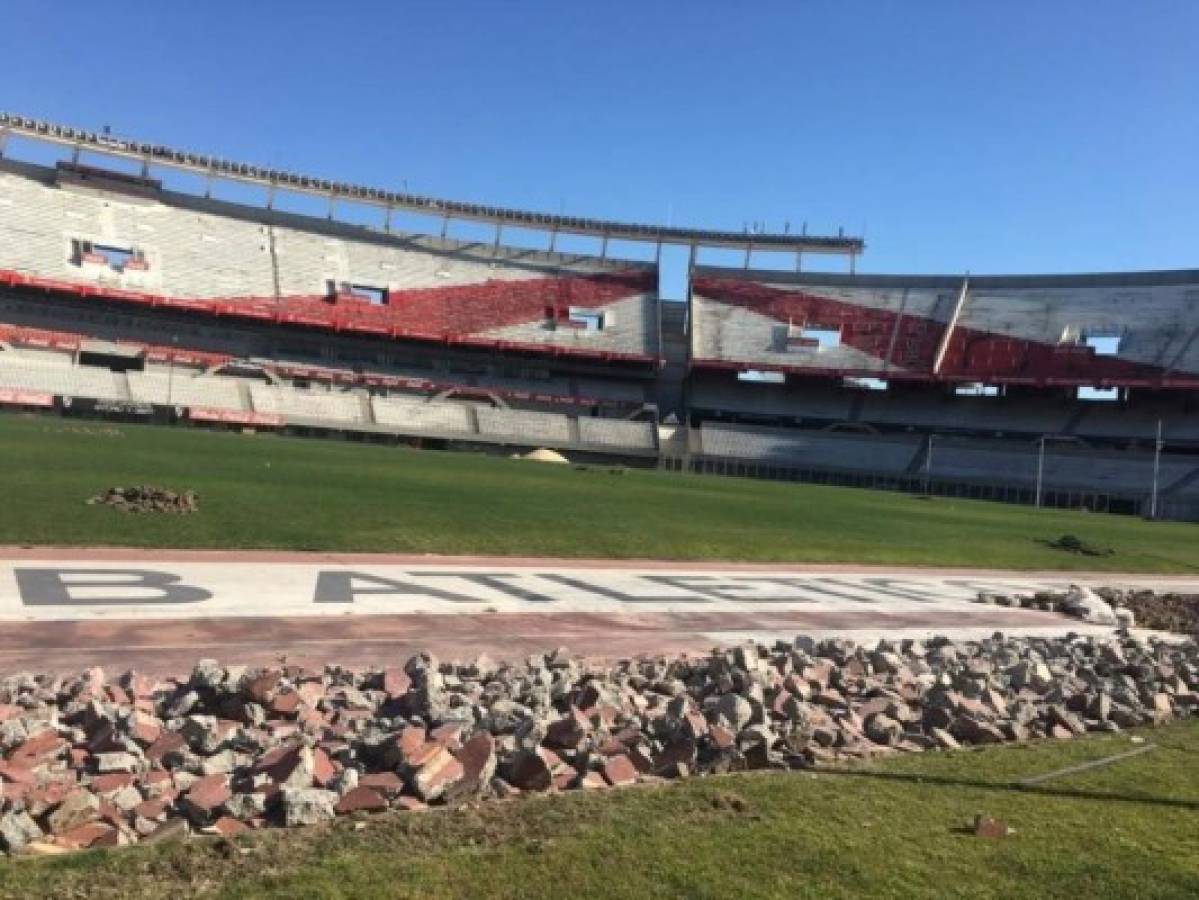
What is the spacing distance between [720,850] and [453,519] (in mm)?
16639

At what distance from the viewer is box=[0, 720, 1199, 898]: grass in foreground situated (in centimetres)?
386

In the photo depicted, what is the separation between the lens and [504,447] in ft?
255

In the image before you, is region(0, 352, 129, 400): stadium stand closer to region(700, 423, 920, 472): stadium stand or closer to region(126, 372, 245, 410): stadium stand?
region(126, 372, 245, 410): stadium stand

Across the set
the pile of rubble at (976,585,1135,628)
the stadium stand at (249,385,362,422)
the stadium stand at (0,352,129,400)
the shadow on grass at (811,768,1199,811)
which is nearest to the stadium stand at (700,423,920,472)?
the stadium stand at (249,385,362,422)

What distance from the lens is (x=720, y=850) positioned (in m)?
4.34

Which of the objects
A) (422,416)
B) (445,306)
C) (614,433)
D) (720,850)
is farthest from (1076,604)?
(445,306)

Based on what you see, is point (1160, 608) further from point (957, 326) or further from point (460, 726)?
point (957, 326)

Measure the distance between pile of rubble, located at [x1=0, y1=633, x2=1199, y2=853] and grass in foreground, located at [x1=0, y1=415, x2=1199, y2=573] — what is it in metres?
8.70

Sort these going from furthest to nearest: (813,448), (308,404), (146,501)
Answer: (813,448), (308,404), (146,501)

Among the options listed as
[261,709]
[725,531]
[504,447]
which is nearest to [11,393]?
[504,447]

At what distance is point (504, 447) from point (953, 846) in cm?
7371

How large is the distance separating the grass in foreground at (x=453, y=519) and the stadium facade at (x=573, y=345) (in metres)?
31.1

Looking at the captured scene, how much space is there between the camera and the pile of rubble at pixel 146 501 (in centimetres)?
1717

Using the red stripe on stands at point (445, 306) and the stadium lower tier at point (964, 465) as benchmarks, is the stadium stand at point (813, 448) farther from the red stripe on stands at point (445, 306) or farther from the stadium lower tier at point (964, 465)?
the red stripe on stands at point (445, 306)
